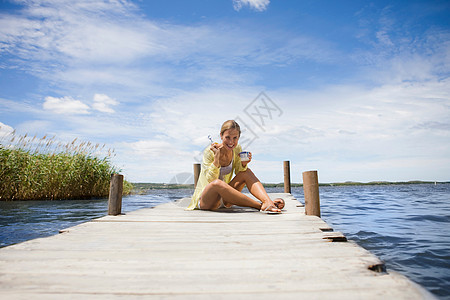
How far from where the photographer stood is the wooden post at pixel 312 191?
13.4 ft

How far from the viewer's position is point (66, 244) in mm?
2510

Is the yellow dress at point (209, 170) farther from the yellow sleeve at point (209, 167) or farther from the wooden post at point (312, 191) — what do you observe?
the wooden post at point (312, 191)

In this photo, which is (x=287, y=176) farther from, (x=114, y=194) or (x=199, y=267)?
(x=199, y=267)

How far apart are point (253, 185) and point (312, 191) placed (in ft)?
3.02

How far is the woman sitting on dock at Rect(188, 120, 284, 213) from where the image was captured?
4.21 m

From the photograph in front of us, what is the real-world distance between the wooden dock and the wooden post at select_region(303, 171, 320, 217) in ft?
3.85

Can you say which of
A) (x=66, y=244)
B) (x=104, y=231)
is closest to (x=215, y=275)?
(x=66, y=244)

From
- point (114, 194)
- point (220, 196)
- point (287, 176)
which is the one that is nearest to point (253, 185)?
point (220, 196)

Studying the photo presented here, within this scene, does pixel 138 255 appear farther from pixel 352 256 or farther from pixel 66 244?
pixel 352 256

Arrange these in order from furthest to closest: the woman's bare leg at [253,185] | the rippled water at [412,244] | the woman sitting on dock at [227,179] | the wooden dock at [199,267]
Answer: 1. the woman's bare leg at [253,185]
2. the woman sitting on dock at [227,179]
3. the rippled water at [412,244]
4. the wooden dock at [199,267]

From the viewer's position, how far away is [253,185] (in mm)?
4555

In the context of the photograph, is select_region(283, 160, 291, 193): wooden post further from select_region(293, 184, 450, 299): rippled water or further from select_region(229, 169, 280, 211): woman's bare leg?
select_region(229, 169, 280, 211): woman's bare leg

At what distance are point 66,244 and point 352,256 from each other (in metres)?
2.34

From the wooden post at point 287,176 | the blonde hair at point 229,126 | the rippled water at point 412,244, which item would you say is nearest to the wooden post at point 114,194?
the blonde hair at point 229,126
